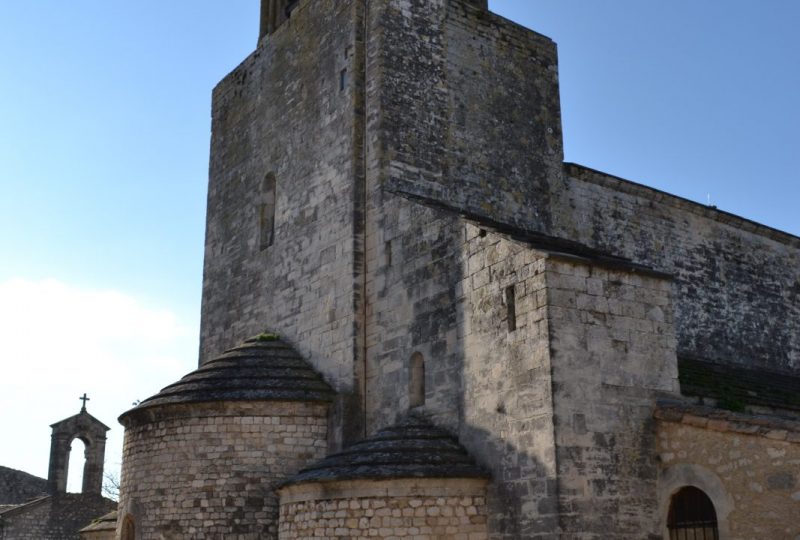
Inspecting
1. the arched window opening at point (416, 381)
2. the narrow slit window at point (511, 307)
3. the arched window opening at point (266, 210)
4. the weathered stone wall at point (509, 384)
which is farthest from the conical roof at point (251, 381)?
the narrow slit window at point (511, 307)

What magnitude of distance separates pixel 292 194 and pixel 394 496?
22.6 ft

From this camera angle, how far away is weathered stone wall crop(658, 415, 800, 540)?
8727mm

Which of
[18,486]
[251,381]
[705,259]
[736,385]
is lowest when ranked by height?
[18,486]

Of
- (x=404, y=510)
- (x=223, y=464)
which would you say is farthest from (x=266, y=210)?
(x=404, y=510)

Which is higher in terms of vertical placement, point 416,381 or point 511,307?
point 511,307

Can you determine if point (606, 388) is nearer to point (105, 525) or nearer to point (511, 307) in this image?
point (511, 307)

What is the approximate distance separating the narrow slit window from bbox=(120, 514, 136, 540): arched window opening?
6938 mm

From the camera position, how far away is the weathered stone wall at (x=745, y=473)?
8.73 meters

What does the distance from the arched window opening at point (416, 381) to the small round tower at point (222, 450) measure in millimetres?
1641

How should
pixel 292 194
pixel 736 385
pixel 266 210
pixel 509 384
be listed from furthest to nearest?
pixel 266 210 → pixel 292 194 → pixel 736 385 → pixel 509 384

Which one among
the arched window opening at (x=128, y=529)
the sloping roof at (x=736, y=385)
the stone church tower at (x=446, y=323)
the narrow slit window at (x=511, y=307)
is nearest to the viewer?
the stone church tower at (x=446, y=323)

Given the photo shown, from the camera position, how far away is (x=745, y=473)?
9047mm

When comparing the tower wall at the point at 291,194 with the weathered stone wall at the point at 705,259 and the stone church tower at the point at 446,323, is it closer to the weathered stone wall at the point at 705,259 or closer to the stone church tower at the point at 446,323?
the stone church tower at the point at 446,323

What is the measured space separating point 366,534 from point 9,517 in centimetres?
1791
